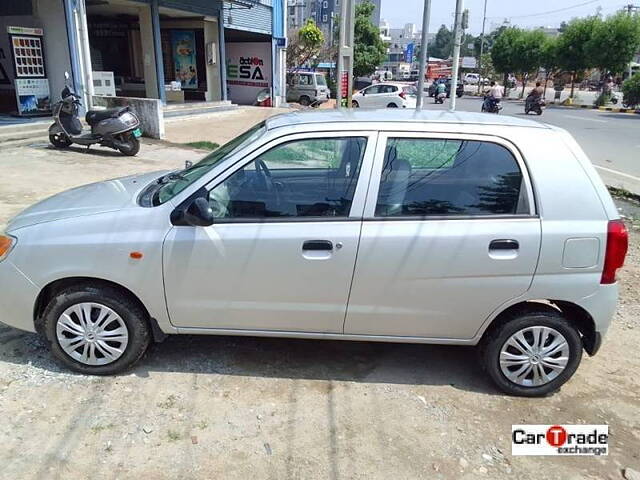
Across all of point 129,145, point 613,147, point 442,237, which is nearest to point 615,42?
point 613,147

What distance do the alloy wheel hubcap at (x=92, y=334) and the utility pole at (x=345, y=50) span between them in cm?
863

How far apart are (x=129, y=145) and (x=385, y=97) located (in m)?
17.5

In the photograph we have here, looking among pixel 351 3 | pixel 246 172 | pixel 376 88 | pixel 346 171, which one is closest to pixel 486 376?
pixel 346 171

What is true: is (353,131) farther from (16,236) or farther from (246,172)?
(16,236)

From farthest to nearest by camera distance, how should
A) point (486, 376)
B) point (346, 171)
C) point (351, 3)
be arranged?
1. point (351, 3)
2. point (486, 376)
3. point (346, 171)

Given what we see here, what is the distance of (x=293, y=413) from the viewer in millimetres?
3150

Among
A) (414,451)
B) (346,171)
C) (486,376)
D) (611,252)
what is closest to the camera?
(414,451)

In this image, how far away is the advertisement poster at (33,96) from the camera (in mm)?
12688

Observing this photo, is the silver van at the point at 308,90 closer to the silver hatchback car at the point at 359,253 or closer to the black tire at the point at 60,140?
the black tire at the point at 60,140

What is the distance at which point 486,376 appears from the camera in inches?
142

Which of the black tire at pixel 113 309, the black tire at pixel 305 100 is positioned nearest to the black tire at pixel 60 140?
the black tire at pixel 113 309

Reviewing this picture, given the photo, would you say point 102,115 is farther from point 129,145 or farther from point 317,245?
point 317,245

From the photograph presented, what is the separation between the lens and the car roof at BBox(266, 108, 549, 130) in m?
3.33

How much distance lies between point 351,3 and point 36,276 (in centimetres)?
980
